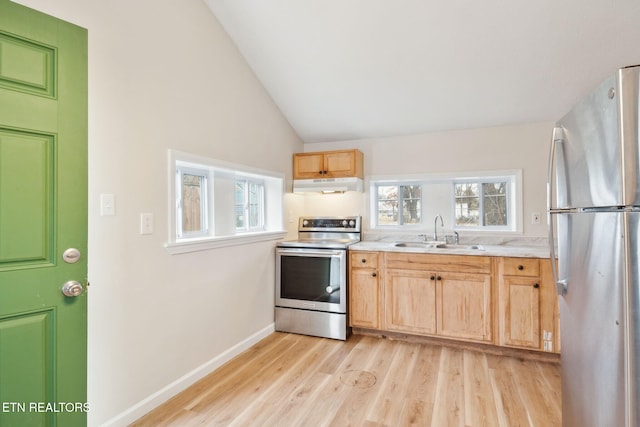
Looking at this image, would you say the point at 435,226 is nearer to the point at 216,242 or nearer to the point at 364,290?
the point at 364,290

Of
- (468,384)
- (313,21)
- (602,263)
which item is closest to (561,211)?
(602,263)

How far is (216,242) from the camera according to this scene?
255 centimetres

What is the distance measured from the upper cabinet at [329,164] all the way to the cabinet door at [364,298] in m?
1.05

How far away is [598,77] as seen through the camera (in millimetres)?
2576

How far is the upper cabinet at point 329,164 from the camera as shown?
355cm

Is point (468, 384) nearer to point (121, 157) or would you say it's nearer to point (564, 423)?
point (564, 423)

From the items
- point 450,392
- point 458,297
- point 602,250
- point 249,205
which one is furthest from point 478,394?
point 249,205

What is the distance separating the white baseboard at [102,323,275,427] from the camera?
1.86 metres

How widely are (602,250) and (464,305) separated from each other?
6.24 feet

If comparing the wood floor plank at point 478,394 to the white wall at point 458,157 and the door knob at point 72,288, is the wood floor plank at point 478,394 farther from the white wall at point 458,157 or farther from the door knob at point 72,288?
the door knob at point 72,288

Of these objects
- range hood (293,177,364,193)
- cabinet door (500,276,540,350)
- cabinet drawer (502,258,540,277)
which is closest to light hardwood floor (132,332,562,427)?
cabinet door (500,276,540,350)

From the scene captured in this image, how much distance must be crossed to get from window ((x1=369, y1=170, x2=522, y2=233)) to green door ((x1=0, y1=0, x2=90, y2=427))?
2.87 metres

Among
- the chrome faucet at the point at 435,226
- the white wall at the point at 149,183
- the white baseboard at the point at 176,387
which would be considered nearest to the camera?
the white wall at the point at 149,183

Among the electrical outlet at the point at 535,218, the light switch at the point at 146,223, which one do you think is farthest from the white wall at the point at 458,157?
the light switch at the point at 146,223
